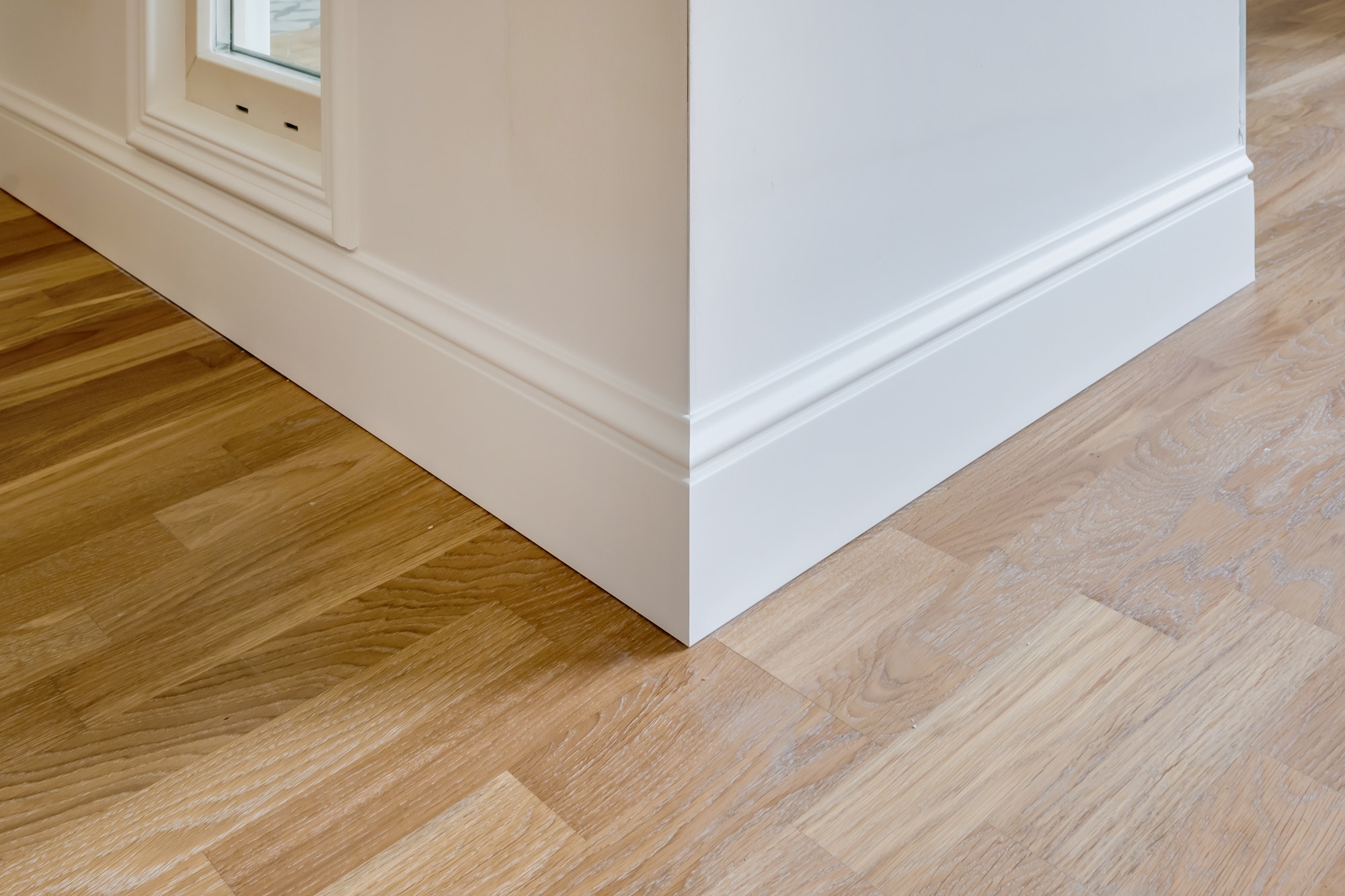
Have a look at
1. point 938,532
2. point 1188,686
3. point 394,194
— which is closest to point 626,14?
point 394,194

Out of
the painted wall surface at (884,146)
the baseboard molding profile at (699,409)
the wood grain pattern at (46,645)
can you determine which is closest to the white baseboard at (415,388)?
the baseboard molding profile at (699,409)

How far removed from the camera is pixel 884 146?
893mm

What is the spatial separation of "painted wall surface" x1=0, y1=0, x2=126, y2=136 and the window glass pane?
18cm

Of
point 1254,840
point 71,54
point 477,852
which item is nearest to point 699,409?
point 477,852

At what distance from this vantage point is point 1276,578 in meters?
0.92

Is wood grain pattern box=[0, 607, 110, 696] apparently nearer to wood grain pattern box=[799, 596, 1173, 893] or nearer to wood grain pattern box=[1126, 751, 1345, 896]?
wood grain pattern box=[799, 596, 1173, 893]

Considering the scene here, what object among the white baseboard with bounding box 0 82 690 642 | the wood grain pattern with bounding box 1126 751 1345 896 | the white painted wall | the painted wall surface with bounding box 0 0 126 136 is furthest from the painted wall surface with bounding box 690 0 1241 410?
the painted wall surface with bounding box 0 0 126 136

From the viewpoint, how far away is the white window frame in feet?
3.34

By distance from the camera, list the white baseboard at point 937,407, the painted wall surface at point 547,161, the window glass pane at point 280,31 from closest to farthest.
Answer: the painted wall surface at point 547,161 → the white baseboard at point 937,407 → the window glass pane at point 280,31

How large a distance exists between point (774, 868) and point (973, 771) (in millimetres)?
158

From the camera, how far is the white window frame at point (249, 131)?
3.34 feet

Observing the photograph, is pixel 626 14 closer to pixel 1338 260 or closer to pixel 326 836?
pixel 326 836

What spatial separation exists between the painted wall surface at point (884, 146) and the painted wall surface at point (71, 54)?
0.93 m

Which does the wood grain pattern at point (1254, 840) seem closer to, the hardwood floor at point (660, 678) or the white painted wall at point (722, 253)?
the hardwood floor at point (660, 678)
